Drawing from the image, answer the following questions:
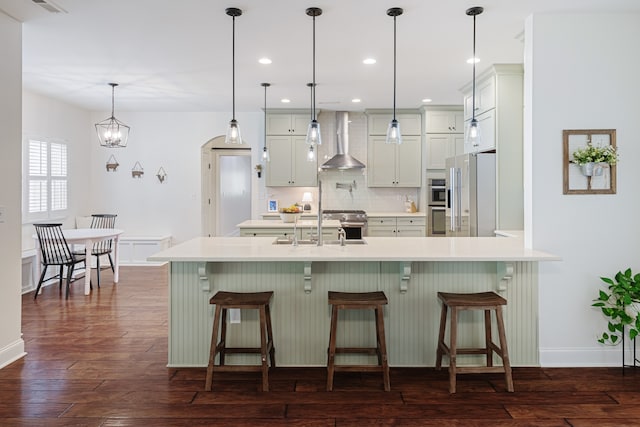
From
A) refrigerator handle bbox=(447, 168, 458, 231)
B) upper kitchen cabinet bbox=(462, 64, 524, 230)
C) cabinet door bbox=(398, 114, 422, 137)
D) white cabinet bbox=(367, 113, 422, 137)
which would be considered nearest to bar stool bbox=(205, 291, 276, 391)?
upper kitchen cabinet bbox=(462, 64, 524, 230)

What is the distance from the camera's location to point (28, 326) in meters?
4.41

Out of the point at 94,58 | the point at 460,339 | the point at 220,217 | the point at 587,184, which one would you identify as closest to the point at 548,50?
the point at 587,184

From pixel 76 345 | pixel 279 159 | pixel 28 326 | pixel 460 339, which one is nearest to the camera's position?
pixel 460 339

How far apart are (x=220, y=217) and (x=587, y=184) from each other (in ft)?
20.7

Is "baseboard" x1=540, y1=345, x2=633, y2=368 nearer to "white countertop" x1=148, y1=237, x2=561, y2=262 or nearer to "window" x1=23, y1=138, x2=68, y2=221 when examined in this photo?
"white countertop" x1=148, y1=237, x2=561, y2=262

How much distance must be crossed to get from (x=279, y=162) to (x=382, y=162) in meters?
1.62

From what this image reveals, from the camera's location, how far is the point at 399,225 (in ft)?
23.6

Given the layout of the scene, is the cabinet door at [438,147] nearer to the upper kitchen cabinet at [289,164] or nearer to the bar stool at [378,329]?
the upper kitchen cabinet at [289,164]

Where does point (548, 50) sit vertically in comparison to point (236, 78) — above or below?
below

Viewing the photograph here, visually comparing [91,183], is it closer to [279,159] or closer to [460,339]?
[279,159]

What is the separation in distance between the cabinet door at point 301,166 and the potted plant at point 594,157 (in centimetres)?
452

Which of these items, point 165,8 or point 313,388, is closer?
point 313,388

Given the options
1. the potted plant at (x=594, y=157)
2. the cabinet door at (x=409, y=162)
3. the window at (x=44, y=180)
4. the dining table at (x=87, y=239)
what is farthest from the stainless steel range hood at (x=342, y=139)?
the potted plant at (x=594, y=157)

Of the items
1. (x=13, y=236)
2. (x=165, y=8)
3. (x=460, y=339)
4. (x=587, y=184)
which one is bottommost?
(x=460, y=339)
